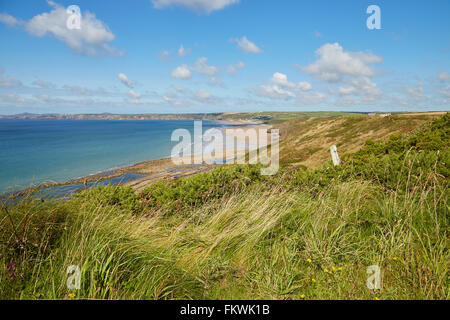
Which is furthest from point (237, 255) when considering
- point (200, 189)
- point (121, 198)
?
point (121, 198)

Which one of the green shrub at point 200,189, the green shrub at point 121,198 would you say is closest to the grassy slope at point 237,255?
the green shrub at point 200,189

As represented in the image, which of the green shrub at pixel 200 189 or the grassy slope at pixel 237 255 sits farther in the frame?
the green shrub at pixel 200 189

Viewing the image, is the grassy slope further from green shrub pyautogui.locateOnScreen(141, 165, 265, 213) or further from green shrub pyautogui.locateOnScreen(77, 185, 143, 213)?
green shrub pyautogui.locateOnScreen(77, 185, 143, 213)

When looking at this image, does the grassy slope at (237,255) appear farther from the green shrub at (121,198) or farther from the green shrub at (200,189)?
the green shrub at (121,198)

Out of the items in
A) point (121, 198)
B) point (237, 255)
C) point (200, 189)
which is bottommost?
point (121, 198)

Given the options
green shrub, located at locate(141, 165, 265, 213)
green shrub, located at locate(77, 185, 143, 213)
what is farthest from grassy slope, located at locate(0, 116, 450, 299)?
green shrub, located at locate(77, 185, 143, 213)

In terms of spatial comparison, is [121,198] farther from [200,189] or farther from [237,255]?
[237,255]

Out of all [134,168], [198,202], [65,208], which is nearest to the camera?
[65,208]

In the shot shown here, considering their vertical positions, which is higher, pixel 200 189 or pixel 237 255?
pixel 200 189

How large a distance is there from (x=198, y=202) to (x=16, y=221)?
13.1ft

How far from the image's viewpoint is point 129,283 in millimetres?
2188

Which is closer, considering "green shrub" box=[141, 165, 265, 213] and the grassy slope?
the grassy slope
